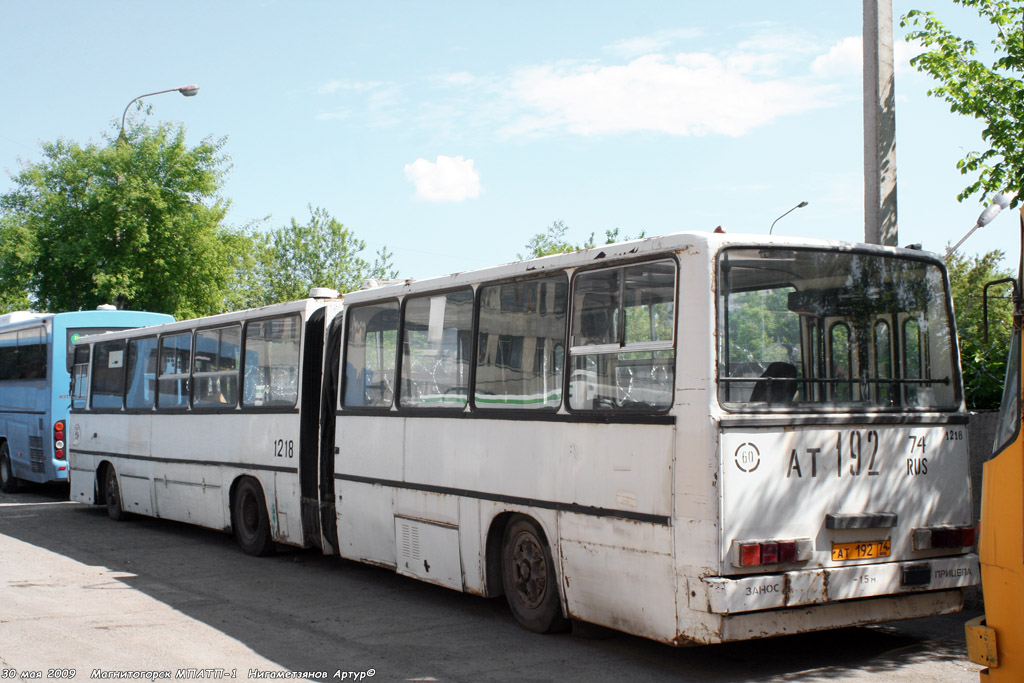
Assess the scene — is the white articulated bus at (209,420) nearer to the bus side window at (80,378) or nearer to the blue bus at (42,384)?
the bus side window at (80,378)

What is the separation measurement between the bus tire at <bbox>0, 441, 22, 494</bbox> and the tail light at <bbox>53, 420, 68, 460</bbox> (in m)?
2.35

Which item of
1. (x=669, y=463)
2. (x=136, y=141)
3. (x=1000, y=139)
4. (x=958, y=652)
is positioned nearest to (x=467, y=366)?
(x=669, y=463)

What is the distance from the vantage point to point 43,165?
2853 cm

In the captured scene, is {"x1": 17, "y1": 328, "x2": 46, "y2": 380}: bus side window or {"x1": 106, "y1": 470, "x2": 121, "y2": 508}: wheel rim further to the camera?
{"x1": 17, "y1": 328, "x2": 46, "y2": 380}: bus side window

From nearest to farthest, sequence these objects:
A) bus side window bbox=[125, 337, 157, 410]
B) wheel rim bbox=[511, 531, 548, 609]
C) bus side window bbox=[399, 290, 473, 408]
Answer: wheel rim bbox=[511, 531, 548, 609], bus side window bbox=[399, 290, 473, 408], bus side window bbox=[125, 337, 157, 410]

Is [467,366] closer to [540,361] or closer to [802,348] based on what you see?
[540,361]

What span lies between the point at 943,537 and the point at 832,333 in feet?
5.00

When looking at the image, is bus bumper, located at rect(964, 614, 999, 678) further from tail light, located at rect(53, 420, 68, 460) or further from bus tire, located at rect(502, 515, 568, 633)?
tail light, located at rect(53, 420, 68, 460)

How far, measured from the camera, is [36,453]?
63.5 feet

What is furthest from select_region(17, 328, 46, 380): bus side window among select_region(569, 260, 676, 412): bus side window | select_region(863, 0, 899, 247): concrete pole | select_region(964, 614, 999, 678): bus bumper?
select_region(964, 614, 999, 678): bus bumper

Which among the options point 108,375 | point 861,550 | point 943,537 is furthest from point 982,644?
point 108,375

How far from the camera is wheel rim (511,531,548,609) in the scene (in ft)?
25.7

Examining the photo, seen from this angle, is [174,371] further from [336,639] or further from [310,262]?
[310,262]

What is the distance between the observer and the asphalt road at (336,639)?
6.88m
